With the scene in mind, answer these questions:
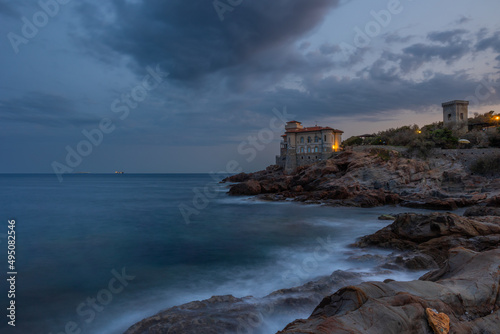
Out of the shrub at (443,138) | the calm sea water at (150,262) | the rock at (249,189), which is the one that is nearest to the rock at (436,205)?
the calm sea water at (150,262)

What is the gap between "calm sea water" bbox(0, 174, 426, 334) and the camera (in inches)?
282

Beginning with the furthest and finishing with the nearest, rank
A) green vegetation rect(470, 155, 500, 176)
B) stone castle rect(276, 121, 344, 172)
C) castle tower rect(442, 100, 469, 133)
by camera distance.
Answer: stone castle rect(276, 121, 344, 172)
castle tower rect(442, 100, 469, 133)
green vegetation rect(470, 155, 500, 176)

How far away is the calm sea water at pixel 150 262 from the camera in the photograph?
23.5 feet

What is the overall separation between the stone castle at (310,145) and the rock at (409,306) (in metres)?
46.9

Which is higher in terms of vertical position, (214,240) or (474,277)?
(474,277)

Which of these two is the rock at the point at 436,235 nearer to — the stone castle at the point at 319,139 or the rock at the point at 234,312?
the rock at the point at 234,312

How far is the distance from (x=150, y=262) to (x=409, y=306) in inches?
380

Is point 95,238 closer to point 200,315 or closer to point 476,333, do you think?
point 200,315

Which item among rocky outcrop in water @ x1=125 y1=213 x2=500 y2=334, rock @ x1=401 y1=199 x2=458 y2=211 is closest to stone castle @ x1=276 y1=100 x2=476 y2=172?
rock @ x1=401 y1=199 x2=458 y2=211

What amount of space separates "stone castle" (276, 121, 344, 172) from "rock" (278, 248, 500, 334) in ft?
154

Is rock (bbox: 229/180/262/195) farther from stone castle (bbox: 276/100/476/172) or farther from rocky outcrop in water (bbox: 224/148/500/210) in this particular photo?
stone castle (bbox: 276/100/476/172)

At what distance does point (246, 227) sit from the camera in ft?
58.1

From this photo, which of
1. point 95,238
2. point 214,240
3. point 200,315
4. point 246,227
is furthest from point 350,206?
point 200,315

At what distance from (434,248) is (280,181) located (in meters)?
29.6
